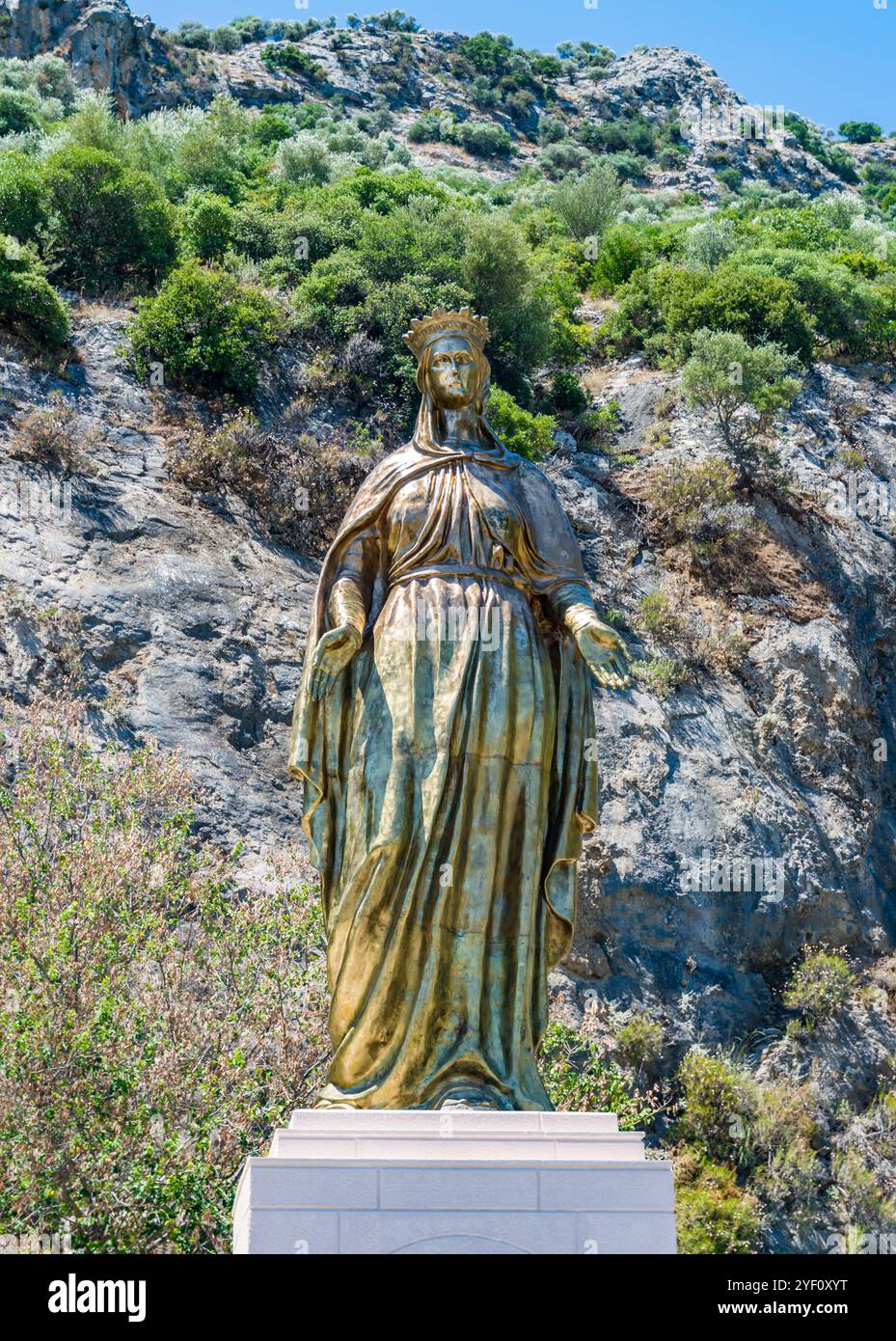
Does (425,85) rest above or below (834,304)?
above

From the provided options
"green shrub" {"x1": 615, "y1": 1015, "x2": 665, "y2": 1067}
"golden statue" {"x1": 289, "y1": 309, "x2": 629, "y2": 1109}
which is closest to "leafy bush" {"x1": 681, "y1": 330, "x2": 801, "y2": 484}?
"green shrub" {"x1": 615, "y1": 1015, "x2": 665, "y2": 1067}

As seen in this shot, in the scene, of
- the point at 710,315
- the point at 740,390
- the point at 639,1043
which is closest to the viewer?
the point at 639,1043

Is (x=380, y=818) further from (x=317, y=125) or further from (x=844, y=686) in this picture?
(x=317, y=125)

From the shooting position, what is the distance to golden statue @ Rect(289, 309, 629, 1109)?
6.42m

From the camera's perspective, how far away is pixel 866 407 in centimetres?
2469

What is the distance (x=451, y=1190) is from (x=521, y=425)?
1641 cm

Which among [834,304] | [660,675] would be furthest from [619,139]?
[660,675]

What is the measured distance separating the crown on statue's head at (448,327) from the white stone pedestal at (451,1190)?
12.5ft

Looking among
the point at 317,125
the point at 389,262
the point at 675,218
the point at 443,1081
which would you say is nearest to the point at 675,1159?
the point at 443,1081

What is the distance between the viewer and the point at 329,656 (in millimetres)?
7016

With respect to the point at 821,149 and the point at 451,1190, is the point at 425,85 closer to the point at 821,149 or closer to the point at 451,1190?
the point at 821,149

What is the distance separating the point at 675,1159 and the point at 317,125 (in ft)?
112

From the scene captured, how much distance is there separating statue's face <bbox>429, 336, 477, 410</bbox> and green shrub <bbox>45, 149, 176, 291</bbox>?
16107mm

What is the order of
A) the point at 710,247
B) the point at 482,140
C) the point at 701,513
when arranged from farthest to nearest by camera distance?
1. the point at 482,140
2. the point at 710,247
3. the point at 701,513
